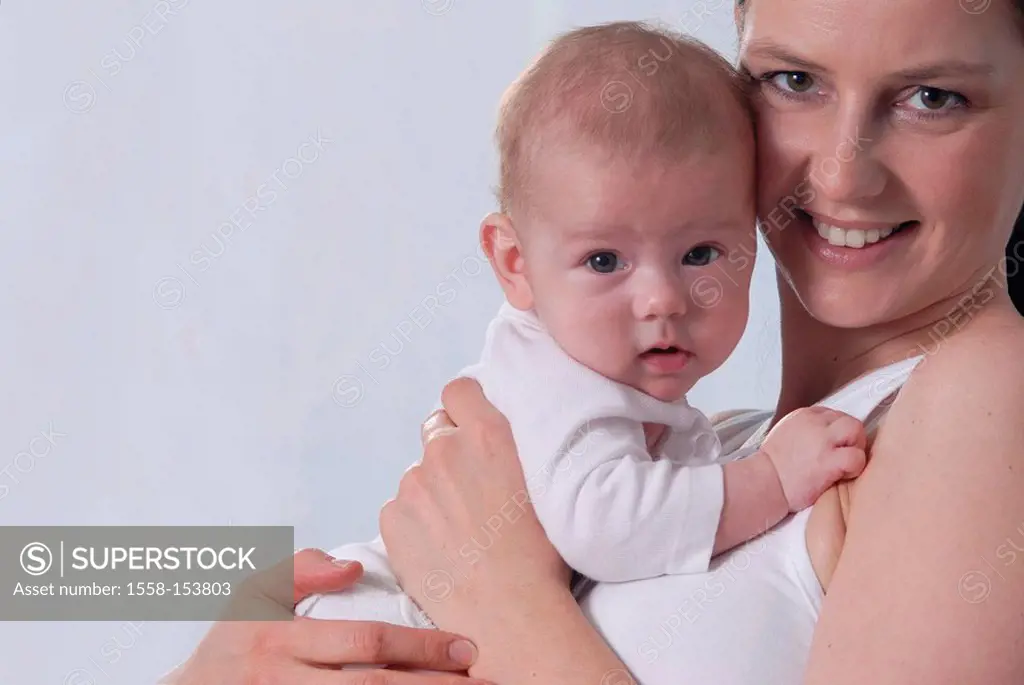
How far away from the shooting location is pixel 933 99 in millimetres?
1500

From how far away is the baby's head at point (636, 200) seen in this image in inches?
58.5

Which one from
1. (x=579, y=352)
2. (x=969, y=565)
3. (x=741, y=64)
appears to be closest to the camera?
(x=969, y=565)

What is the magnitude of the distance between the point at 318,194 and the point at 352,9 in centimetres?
45

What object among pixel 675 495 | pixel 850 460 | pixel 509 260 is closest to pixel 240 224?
pixel 509 260

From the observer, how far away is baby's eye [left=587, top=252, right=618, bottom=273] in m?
1.53

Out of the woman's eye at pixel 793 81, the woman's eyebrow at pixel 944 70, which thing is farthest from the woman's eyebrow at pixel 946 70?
the woman's eye at pixel 793 81

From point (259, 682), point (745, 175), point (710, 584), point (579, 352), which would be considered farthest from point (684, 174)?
point (259, 682)

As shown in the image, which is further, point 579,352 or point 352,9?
point 352,9

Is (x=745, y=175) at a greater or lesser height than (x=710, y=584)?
greater

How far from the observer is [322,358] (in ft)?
10.5

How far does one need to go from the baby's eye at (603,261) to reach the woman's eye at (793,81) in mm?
300

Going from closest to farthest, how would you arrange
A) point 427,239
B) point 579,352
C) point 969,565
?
point 969,565 < point 579,352 < point 427,239

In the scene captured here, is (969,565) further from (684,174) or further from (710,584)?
(684,174)

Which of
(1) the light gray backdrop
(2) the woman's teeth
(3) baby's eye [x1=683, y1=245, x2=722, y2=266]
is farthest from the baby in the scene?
(1) the light gray backdrop
